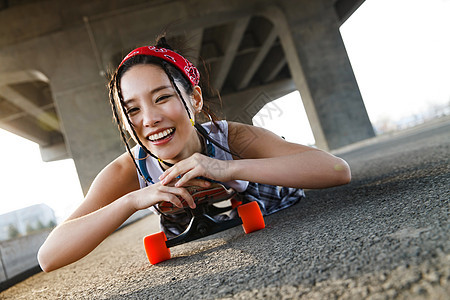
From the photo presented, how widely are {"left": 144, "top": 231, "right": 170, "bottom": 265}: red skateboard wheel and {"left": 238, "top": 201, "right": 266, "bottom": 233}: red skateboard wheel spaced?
358 mm

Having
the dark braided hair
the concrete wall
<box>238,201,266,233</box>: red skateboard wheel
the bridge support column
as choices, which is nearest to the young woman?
the dark braided hair

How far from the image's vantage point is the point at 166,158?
1.47 metres

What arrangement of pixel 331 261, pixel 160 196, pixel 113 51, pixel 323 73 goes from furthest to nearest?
pixel 323 73
pixel 113 51
pixel 160 196
pixel 331 261

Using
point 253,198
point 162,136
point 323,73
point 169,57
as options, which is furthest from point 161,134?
point 323,73

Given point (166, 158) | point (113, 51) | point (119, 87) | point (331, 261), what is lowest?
point (331, 261)

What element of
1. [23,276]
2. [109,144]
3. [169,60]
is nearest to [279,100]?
[169,60]

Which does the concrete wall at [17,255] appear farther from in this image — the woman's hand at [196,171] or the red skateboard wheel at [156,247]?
the woman's hand at [196,171]

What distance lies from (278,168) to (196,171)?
346mm

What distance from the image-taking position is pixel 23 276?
8.73 ft

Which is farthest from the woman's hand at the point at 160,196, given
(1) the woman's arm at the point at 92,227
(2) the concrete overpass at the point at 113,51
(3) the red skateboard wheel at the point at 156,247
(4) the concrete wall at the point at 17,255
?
(2) the concrete overpass at the point at 113,51

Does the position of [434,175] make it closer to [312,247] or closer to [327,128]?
[312,247]

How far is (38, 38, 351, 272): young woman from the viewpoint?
4.28ft

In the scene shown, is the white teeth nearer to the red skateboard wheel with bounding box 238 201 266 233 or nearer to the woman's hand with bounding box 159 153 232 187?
the woman's hand with bounding box 159 153 232 187

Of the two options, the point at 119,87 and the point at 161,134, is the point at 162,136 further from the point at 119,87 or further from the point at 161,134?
the point at 119,87
